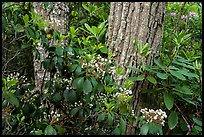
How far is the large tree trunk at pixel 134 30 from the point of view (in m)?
1.96

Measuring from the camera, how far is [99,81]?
1526 mm

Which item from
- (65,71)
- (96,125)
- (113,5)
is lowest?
(96,125)

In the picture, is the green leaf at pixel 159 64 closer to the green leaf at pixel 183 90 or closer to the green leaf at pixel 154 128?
the green leaf at pixel 183 90

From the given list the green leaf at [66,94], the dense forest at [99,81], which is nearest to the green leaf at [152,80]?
the dense forest at [99,81]

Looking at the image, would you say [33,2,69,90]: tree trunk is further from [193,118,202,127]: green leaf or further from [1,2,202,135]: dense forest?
[193,118,202,127]: green leaf

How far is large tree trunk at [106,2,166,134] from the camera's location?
196 centimetres

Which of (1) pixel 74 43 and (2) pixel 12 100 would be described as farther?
(1) pixel 74 43

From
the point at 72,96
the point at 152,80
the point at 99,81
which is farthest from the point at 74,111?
the point at 152,80

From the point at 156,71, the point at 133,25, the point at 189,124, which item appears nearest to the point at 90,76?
the point at 156,71

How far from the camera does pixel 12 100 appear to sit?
1396 mm

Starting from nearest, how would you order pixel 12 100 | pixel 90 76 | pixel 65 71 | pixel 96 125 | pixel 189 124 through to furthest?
pixel 12 100 < pixel 90 76 < pixel 65 71 < pixel 96 125 < pixel 189 124

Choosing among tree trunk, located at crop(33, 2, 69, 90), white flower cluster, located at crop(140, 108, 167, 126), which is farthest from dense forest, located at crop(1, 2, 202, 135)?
tree trunk, located at crop(33, 2, 69, 90)

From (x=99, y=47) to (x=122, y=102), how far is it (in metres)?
0.30

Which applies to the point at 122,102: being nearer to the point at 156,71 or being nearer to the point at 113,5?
the point at 156,71
